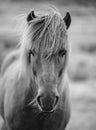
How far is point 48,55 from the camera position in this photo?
3.10 metres

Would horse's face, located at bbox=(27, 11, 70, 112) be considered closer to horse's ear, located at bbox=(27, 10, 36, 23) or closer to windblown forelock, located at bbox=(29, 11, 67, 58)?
windblown forelock, located at bbox=(29, 11, 67, 58)

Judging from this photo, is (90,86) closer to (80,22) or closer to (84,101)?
(84,101)

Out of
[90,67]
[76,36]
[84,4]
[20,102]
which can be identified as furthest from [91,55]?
[20,102]

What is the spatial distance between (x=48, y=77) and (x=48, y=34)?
43 centimetres

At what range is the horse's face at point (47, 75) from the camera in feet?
9.91

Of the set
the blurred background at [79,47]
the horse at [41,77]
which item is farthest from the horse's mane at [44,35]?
the blurred background at [79,47]

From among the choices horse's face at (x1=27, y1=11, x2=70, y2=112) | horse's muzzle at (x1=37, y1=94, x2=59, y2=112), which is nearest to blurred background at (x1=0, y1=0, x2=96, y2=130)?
horse's face at (x1=27, y1=11, x2=70, y2=112)

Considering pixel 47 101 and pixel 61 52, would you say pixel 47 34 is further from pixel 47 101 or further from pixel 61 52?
pixel 47 101

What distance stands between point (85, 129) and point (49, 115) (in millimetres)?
3235

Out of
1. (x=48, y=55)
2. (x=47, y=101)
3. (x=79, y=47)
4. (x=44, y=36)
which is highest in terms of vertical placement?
(x=44, y=36)

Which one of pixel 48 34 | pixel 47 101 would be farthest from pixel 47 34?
pixel 47 101

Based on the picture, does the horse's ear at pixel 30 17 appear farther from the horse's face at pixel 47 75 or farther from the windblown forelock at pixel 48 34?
the horse's face at pixel 47 75

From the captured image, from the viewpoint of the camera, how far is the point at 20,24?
360cm

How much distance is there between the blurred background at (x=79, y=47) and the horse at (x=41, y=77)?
11.1 inches
